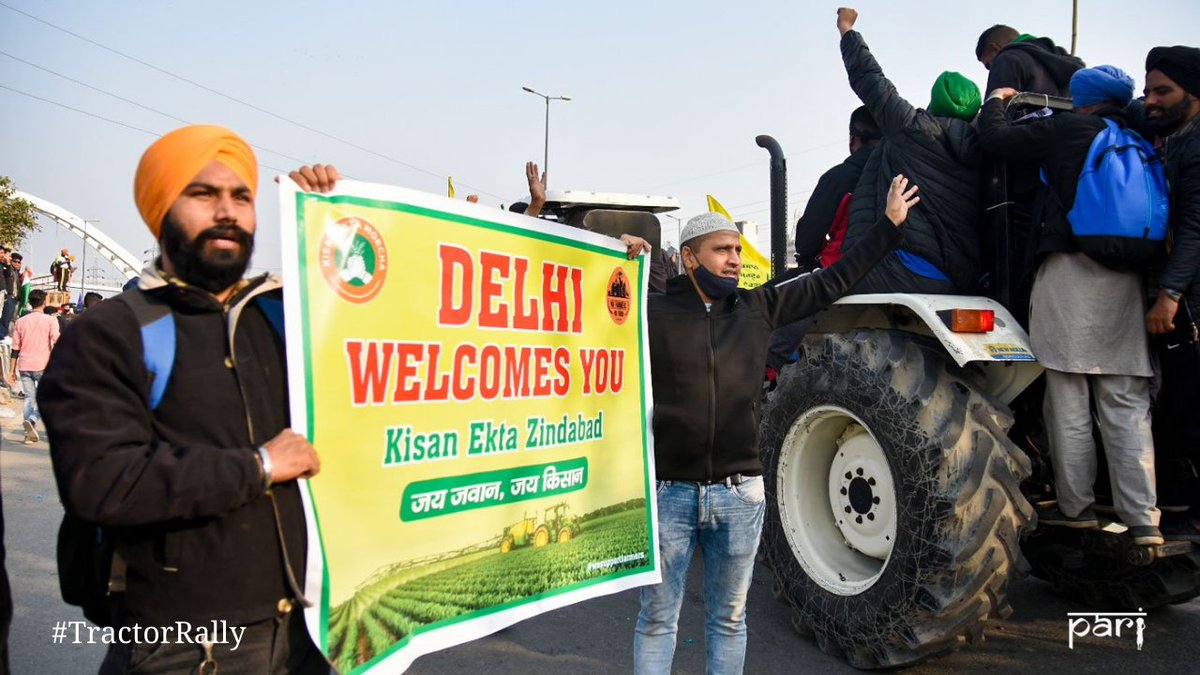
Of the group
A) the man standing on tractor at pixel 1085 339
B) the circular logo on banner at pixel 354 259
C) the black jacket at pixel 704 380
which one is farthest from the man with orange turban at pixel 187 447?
the man standing on tractor at pixel 1085 339

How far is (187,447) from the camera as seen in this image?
1.66 m

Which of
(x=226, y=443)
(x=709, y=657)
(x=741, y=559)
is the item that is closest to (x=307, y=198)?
(x=226, y=443)

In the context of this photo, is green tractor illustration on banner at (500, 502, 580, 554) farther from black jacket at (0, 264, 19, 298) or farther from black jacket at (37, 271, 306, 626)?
black jacket at (0, 264, 19, 298)

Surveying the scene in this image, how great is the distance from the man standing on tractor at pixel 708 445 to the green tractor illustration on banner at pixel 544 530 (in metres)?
0.40

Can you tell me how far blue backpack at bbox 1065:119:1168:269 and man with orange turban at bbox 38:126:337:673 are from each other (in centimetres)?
284

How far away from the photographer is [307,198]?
6.44 ft

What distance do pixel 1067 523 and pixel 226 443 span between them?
3130 millimetres

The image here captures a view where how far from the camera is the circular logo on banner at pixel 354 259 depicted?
1.99 m

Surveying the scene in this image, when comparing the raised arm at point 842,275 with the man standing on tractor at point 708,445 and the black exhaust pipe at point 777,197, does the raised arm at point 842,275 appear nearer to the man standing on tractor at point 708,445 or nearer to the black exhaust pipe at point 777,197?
the man standing on tractor at point 708,445

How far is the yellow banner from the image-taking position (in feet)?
6.36

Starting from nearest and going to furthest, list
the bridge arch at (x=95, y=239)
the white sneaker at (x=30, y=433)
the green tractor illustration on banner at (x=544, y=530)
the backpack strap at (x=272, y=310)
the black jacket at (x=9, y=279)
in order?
1. the backpack strap at (x=272, y=310)
2. the green tractor illustration on banner at (x=544, y=530)
3. the white sneaker at (x=30, y=433)
4. the black jacket at (x=9, y=279)
5. the bridge arch at (x=95, y=239)

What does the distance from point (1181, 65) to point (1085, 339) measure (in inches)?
42.4

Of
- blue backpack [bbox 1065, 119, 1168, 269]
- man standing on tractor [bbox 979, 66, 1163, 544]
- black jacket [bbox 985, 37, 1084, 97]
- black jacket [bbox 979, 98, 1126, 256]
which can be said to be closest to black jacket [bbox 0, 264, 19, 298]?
black jacket [bbox 985, 37, 1084, 97]

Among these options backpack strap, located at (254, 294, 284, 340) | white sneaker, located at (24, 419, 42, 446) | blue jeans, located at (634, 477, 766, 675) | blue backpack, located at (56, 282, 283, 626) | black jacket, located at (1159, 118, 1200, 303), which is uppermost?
black jacket, located at (1159, 118, 1200, 303)
